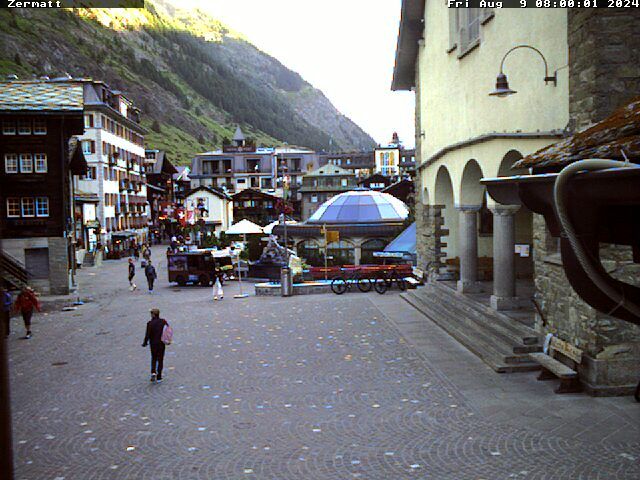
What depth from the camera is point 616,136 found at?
8172 millimetres

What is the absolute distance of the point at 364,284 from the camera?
30844 mm

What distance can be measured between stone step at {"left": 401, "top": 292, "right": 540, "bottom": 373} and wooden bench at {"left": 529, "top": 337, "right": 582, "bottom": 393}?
0.30 m

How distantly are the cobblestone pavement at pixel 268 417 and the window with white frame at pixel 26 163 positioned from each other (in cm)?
1785

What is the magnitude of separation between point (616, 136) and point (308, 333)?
497 inches

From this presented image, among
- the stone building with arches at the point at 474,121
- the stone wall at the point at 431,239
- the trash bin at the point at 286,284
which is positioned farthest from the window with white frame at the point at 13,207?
the stone wall at the point at 431,239

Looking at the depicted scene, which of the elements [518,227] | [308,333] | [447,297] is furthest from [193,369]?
[518,227]

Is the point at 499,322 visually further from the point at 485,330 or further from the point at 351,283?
the point at 351,283

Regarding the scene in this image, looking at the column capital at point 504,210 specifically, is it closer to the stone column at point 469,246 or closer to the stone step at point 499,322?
the stone step at point 499,322

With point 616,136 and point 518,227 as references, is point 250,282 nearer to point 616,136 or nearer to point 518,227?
point 518,227

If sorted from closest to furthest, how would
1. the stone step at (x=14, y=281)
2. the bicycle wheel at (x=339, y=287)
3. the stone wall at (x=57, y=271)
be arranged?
1. the bicycle wheel at (x=339, y=287)
2. the stone step at (x=14, y=281)
3. the stone wall at (x=57, y=271)

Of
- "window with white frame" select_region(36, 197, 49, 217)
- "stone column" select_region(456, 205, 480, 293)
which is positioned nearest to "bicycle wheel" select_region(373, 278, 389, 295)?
"stone column" select_region(456, 205, 480, 293)

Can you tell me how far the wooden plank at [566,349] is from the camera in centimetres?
1234

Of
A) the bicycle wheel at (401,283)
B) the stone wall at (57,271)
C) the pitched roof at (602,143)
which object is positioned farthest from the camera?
the stone wall at (57,271)

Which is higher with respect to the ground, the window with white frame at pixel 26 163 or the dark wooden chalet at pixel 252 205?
the window with white frame at pixel 26 163
